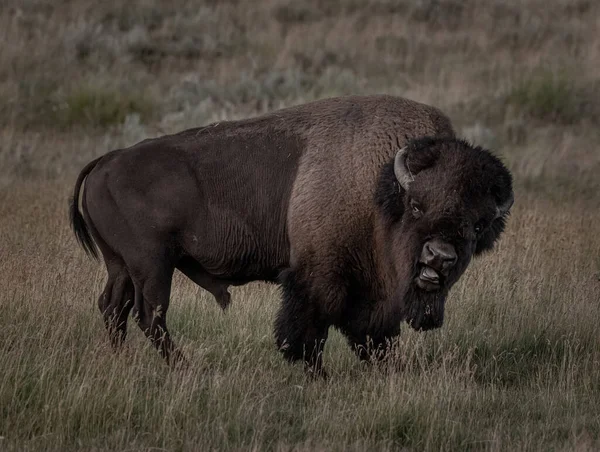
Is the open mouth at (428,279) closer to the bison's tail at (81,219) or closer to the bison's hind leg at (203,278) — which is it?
the bison's hind leg at (203,278)

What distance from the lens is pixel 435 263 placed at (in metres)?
6.04

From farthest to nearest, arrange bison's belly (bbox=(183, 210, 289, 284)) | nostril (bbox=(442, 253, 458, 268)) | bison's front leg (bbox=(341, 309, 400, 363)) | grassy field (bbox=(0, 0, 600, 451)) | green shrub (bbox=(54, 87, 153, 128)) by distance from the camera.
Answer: green shrub (bbox=(54, 87, 153, 128)) → bison's belly (bbox=(183, 210, 289, 284)) → bison's front leg (bbox=(341, 309, 400, 363)) → nostril (bbox=(442, 253, 458, 268)) → grassy field (bbox=(0, 0, 600, 451))

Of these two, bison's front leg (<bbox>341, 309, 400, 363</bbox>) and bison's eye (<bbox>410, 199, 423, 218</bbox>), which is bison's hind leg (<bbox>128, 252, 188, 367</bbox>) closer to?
bison's front leg (<bbox>341, 309, 400, 363</bbox>)

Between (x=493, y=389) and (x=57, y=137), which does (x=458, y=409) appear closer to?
(x=493, y=389)

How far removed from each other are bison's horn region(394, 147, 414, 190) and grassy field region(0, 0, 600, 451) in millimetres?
1106

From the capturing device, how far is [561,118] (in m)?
18.0

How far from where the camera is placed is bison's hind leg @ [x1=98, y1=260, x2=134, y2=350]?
712cm

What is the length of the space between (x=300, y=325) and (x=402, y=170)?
3.88ft

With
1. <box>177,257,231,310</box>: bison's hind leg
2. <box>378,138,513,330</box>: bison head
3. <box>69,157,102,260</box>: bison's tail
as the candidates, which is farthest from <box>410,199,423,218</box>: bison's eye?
<box>69,157,102,260</box>: bison's tail

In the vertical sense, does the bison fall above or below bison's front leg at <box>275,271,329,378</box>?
above

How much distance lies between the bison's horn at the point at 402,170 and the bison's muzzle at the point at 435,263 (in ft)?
1.46

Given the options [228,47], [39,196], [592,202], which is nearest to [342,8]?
[228,47]

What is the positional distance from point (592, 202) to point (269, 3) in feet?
42.3

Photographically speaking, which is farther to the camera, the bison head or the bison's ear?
the bison's ear
